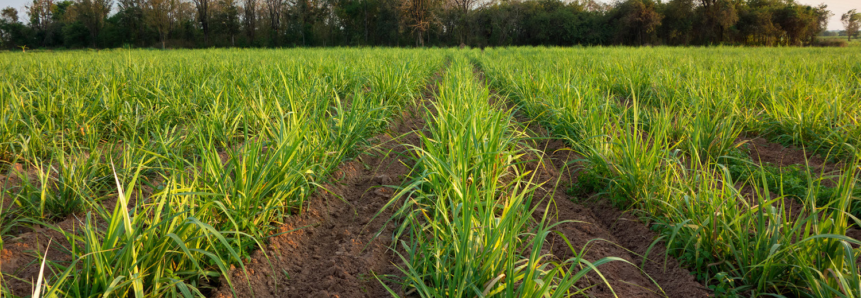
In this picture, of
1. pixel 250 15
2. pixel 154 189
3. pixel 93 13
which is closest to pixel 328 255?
pixel 154 189

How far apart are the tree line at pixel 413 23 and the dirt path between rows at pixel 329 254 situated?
94.6ft

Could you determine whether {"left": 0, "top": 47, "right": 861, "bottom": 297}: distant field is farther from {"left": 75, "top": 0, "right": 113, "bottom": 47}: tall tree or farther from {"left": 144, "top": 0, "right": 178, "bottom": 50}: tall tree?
{"left": 75, "top": 0, "right": 113, "bottom": 47}: tall tree

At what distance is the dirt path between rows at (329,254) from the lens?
1.73 meters

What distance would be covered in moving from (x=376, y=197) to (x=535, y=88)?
3152mm

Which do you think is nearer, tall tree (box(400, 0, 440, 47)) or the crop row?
the crop row

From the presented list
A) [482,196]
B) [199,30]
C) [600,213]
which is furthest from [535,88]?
[199,30]

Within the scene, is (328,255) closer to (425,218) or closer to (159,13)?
(425,218)

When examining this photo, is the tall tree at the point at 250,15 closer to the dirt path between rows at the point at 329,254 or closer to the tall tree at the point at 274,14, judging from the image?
the tall tree at the point at 274,14

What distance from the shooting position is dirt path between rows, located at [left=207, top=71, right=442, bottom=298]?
1.73 m

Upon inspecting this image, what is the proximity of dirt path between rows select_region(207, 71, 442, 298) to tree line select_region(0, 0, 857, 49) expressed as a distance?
28830 mm

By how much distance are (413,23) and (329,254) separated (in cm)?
3177

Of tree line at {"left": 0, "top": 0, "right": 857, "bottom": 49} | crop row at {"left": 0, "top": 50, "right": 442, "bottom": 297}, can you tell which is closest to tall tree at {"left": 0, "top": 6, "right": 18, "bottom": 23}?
tree line at {"left": 0, "top": 0, "right": 857, "bottom": 49}

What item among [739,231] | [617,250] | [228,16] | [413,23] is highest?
[228,16]

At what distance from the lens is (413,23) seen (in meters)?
32.2
